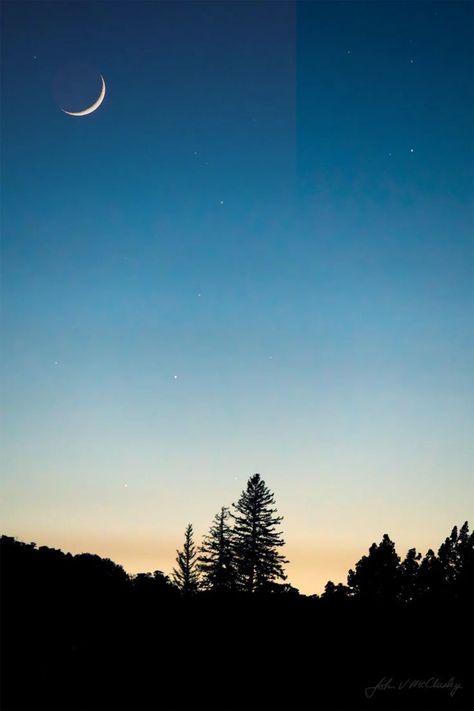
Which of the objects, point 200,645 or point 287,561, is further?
point 287,561

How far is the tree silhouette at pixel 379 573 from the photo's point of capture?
43969 millimetres

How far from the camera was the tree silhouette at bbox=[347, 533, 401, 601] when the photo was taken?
144ft

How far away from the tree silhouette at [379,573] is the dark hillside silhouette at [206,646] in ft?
87.8

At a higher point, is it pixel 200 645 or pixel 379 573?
pixel 379 573

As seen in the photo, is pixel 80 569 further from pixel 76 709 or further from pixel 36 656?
pixel 76 709

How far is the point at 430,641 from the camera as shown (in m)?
15.1

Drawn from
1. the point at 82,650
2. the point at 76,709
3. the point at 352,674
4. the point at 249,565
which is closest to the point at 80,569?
the point at 82,650

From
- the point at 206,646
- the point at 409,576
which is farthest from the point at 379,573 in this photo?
the point at 206,646

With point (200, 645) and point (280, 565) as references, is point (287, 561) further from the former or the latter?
point (200, 645)

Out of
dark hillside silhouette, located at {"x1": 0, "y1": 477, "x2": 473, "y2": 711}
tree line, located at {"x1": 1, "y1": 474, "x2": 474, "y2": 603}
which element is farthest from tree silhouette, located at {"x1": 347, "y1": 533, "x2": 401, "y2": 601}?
dark hillside silhouette, located at {"x1": 0, "y1": 477, "x2": 473, "y2": 711}

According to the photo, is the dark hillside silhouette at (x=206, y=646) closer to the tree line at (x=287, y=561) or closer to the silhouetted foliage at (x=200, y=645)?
the silhouetted foliage at (x=200, y=645)

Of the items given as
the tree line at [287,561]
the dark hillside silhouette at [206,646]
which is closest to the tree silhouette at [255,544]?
the tree line at [287,561]

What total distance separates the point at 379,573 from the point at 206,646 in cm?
3503

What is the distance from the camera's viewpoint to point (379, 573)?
44.7 metres
